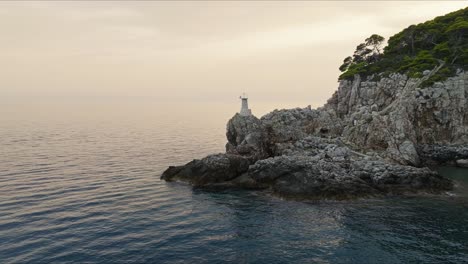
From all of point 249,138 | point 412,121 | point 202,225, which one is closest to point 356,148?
point 412,121

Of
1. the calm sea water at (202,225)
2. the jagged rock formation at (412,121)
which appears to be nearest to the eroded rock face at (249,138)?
the calm sea water at (202,225)

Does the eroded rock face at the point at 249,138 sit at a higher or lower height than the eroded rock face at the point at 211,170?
higher

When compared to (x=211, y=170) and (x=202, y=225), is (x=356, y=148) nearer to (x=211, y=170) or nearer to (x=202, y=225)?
(x=211, y=170)

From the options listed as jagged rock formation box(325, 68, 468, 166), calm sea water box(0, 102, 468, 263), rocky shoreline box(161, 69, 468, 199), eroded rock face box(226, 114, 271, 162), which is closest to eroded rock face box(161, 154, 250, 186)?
rocky shoreline box(161, 69, 468, 199)

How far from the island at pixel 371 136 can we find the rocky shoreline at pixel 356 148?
143mm

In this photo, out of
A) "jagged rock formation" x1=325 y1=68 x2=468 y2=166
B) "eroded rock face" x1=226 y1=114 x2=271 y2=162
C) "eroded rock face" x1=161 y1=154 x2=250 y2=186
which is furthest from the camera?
"jagged rock formation" x1=325 y1=68 x2=468 y2=166

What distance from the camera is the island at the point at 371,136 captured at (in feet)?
134

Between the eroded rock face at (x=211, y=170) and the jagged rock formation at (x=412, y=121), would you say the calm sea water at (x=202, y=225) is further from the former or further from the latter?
the jagged rock formation at (x=412, y=121)

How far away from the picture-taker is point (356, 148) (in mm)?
54406

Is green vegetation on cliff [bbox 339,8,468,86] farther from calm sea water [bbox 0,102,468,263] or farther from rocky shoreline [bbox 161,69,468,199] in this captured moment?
calm sea water [bbox 0,102,468,263]

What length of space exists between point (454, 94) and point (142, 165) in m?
59.4

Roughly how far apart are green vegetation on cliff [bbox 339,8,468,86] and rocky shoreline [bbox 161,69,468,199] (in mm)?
4731

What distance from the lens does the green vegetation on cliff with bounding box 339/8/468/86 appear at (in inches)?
2773

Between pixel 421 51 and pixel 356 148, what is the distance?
41094 millimetres
